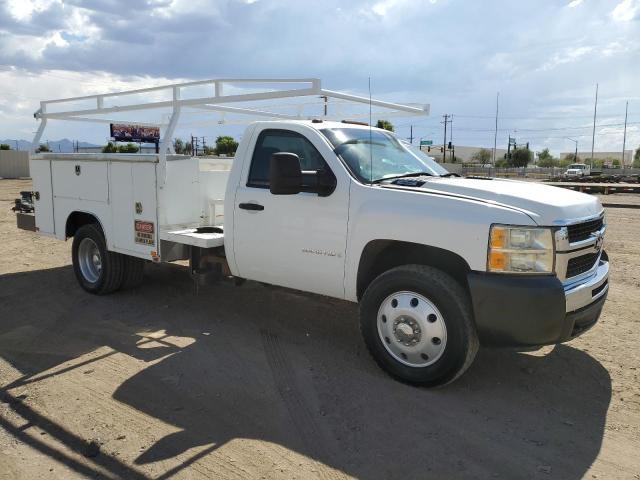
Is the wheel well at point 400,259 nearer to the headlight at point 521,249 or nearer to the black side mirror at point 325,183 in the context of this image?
the headlight at point 521,249

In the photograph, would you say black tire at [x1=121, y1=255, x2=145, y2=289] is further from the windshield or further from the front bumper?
the front bumper

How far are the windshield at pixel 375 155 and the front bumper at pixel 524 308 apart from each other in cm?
134

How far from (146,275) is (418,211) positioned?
16.8ft

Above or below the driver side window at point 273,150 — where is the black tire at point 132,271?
below

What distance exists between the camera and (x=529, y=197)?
154 inches

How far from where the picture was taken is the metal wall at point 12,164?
143 feet

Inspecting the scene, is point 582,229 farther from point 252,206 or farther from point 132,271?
point 132,271

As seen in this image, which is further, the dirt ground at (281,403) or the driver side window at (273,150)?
the driver side window at (273,150)

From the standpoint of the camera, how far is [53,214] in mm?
7266

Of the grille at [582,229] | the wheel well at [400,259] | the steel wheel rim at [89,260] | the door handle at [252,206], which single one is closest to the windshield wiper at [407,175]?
the wheel well at [400,259]

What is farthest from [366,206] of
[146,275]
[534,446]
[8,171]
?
[8,171]

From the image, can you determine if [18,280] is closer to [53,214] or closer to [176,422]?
[53,214]

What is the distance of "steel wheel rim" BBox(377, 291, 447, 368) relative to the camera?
158 inches

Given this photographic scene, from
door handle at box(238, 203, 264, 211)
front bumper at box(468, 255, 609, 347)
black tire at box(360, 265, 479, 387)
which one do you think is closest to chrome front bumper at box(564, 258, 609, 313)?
front bumper at box(468, 255, 609, 347)
